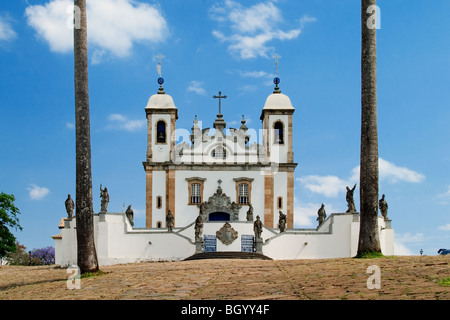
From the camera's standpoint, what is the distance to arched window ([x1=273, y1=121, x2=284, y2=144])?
45.3 meters

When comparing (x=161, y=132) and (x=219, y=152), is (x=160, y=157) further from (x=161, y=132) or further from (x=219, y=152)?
(x=219, y=152)

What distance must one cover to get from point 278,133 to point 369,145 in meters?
27.5

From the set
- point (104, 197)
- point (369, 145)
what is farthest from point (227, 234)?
point (369, 145)

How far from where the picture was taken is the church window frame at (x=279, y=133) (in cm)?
4525

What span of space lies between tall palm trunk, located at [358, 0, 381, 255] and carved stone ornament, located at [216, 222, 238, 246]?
15.1m

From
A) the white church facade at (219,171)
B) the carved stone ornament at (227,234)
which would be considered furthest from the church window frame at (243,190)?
the carved stone ornament at (227,234)

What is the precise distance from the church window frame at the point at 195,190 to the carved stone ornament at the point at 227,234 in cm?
982

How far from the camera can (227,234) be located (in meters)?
33.1

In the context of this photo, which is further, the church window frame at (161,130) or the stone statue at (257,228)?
the church window frame at (161,130)

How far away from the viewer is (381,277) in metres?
12.6

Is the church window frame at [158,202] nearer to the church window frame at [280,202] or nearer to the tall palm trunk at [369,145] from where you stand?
the church window frame at [280,202]

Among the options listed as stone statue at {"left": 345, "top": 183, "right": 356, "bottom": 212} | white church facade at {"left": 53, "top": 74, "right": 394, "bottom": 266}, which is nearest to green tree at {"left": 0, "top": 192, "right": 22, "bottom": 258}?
white church facade at {"left": 53, "top": 74, "right": 394, "bottom": 266}
